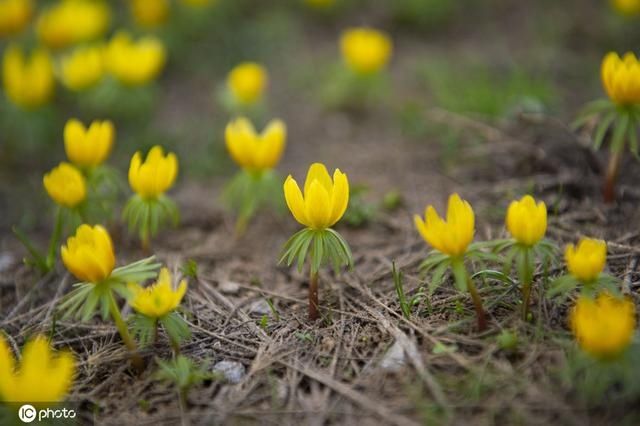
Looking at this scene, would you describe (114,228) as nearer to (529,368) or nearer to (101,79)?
(101,79)

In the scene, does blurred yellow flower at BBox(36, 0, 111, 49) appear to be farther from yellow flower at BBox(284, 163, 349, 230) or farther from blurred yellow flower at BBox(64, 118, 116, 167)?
yellow flower at BBox(284, 163, 349, 230)

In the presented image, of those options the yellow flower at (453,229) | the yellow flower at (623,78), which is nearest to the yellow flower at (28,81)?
the yellow flower at (453,229)

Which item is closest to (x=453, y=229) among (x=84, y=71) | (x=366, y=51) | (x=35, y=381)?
(x=35, y=381)

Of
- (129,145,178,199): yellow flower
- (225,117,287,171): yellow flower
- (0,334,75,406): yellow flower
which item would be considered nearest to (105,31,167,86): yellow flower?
(225,117,287,171): yellow flower

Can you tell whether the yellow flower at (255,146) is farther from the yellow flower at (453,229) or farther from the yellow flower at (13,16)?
the yellow flower at (13,16)

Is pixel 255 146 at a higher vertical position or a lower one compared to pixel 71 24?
lower

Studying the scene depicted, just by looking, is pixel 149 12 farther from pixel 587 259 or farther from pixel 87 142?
pixel 587 259

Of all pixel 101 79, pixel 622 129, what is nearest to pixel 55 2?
pixel 101 79
